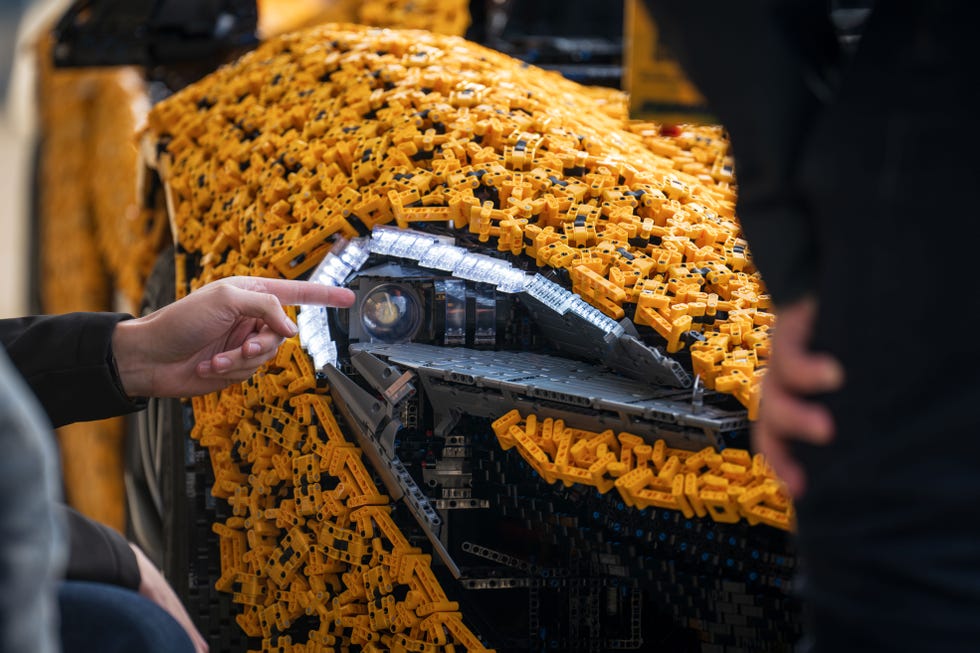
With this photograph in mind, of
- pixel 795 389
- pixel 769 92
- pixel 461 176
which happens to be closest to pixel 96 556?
pixel 795 389

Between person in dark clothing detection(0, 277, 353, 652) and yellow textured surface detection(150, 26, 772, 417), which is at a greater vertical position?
yellow textured surface detection(150, 26, 772, 417)

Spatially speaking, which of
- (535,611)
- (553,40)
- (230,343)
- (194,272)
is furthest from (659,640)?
Answer: (553,40)

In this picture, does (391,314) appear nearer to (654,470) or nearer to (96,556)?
(654,470)

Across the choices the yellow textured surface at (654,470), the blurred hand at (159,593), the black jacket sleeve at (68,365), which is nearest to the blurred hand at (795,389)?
the yellow textured surface at (654,470)

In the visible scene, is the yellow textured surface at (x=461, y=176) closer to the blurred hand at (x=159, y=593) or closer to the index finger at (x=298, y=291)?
the index finger at (x=298, y=291)

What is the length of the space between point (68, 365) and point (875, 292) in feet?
5.66

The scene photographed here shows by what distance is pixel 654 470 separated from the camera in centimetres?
226

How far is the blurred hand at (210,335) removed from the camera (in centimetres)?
243

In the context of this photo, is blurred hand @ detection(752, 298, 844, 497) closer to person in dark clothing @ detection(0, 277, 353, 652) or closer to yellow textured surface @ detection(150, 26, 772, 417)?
yellow textured surface @ detection(150, 26, 772, 417)

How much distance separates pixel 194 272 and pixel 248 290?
1.01m

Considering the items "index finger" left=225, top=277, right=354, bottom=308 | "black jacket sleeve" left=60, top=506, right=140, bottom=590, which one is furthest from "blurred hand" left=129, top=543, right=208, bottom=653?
"index finger" left=225, top=277, right=354, bottom=308

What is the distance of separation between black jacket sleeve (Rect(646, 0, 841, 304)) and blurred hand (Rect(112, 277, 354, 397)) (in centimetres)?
133

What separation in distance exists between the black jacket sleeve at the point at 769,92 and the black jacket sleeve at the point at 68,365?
1532 millimetres

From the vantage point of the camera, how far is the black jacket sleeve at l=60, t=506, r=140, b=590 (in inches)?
66.7
